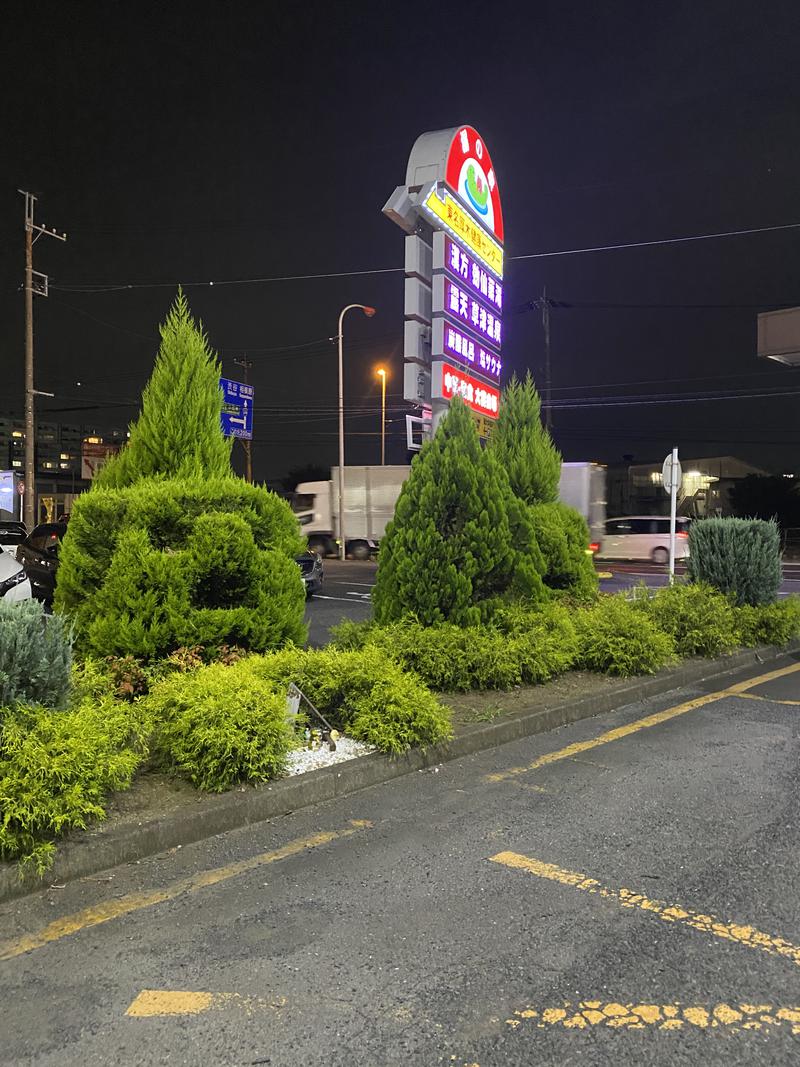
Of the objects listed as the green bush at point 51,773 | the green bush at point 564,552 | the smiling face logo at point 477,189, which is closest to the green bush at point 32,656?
the green bush at point 51,773

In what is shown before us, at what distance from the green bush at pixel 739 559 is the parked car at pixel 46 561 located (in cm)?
647

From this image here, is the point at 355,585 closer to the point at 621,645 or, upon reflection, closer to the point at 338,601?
the point at 338,601

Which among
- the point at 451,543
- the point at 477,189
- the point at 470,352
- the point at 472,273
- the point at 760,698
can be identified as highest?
the point at 477,189

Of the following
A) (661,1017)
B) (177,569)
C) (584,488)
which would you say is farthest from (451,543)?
(584,488)

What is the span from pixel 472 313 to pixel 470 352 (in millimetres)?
548

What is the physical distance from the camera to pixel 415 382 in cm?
998

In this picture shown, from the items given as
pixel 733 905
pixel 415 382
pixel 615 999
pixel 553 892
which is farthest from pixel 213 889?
pixel 415 382

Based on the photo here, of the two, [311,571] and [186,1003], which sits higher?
[311,571]

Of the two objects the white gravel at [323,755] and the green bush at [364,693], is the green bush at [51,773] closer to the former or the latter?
the white gravel at [323,755]

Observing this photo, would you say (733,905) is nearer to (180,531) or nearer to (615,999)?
(615,999)

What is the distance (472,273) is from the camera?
11.0 m

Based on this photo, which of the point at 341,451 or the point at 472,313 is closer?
the point at 472,313

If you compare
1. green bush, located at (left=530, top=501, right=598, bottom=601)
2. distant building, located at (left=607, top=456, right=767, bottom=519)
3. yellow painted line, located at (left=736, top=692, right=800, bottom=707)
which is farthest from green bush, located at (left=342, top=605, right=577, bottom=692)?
distant building, located at (left=607, top=456, right=767, bottom=519)

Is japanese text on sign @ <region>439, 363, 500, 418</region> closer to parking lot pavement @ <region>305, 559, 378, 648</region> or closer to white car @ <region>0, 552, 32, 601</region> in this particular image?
parking lot pavement @ <region>305, 559, 378, 648</region>
